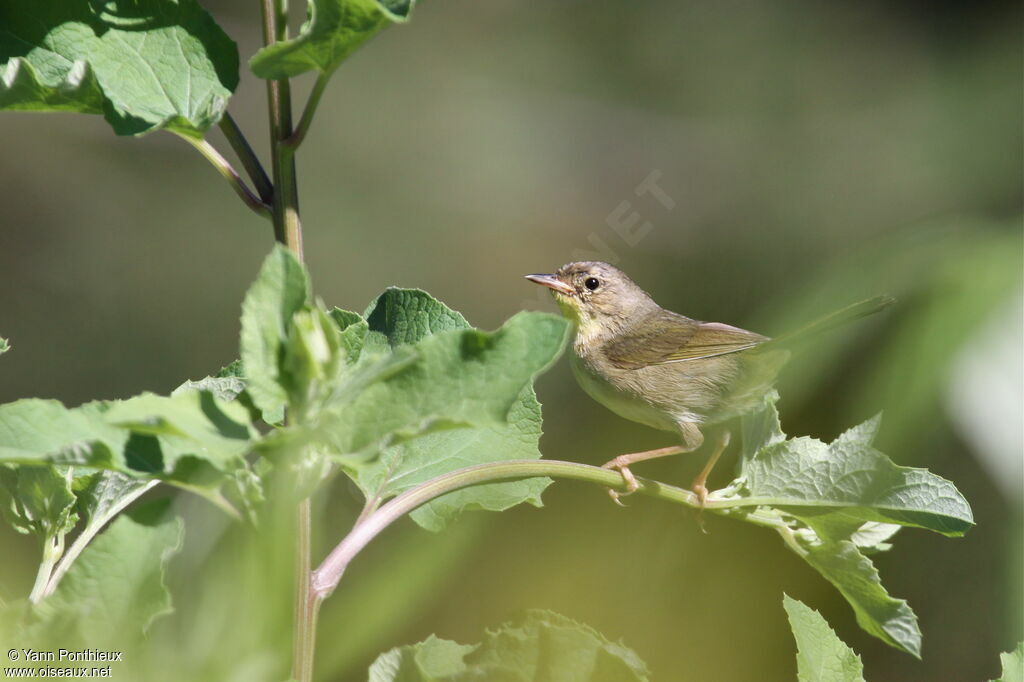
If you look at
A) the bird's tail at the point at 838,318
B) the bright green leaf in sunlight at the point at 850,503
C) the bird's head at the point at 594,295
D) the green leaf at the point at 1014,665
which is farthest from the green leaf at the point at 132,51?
the bird's head at the point at 594,295

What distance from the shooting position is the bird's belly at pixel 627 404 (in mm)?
2047

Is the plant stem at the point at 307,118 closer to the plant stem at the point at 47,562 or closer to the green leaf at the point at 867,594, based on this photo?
the plant stem at the point at 47,562

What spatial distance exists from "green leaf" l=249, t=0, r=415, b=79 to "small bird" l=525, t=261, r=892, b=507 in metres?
1.14

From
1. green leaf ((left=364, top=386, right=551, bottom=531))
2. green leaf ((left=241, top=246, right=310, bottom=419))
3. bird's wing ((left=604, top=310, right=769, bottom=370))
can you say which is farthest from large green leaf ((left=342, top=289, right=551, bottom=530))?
bird's wing ((left=604, top=310, right=769, bottom=370))

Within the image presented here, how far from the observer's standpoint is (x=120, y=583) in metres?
0.61

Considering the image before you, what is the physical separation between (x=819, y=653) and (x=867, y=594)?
3.9 inches

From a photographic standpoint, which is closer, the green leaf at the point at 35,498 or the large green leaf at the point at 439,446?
the green leaf at the point at 35,498

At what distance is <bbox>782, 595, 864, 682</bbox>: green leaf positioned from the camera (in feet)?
2.81

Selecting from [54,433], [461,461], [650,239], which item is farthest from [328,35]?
[650,239]

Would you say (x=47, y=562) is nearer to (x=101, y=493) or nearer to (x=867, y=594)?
(x=101, y=493)

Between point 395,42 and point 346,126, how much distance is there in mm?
726

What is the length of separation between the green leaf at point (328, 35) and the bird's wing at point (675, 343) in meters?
1.44

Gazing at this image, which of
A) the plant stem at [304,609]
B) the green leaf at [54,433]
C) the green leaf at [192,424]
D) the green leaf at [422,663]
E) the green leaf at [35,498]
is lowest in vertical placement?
the green leaf at [422,663]

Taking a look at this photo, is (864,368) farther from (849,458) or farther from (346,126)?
(346,126)
